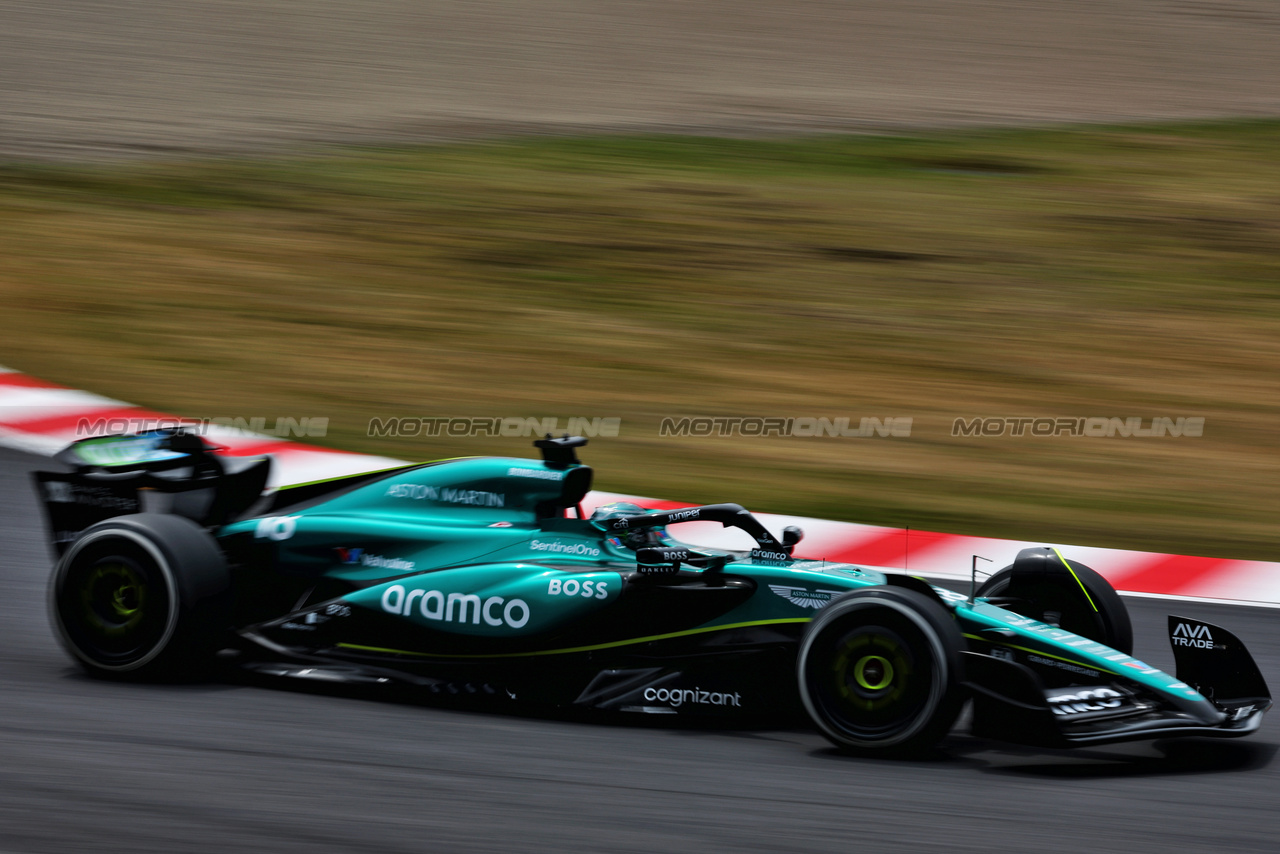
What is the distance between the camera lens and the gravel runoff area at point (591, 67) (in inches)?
698

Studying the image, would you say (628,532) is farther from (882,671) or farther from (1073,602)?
(1073,602)

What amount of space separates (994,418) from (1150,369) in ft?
5.99

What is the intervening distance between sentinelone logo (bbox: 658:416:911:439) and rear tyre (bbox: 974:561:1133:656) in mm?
4382

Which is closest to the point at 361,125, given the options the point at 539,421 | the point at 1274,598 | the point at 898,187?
the point at 898,187

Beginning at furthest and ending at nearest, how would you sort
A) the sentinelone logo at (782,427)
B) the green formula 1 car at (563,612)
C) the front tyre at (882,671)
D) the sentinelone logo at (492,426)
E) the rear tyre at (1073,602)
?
the sentinelone logo at (782,427), the sentinelone logo at (492,426), the rear tyre at (1073,602), the green formula 1 car at (563,612), the front tyre at (882,671)

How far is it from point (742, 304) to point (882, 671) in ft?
25.6

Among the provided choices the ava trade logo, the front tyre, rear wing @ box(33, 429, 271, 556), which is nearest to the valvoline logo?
rear wing @ box(33, 429, 271, 556)

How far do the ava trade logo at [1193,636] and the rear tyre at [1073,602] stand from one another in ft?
1.09

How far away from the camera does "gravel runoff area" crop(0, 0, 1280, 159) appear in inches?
698

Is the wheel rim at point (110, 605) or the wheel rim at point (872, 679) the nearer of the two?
the wheel rim at point (872, 679)

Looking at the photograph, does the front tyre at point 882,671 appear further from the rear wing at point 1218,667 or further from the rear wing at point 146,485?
the rear wing at point 146,485

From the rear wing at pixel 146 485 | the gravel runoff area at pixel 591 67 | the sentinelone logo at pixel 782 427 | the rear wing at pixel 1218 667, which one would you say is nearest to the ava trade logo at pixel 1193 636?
the rear wing at pixel 1218 667

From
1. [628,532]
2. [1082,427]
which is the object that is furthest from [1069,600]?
[1082,427]

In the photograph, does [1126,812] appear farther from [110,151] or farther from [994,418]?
[110,151]
